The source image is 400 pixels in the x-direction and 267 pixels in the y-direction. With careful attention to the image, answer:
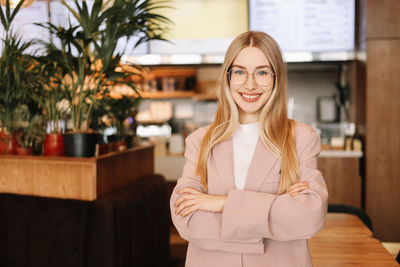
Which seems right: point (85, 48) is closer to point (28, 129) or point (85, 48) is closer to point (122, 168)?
point (28, 129)

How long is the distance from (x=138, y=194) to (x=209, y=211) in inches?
62.3

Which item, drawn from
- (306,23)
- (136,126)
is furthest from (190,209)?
(306,23)

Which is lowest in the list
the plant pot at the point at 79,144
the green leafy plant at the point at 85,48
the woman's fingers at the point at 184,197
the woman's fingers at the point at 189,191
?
the woman's fingers at the point at 184,197

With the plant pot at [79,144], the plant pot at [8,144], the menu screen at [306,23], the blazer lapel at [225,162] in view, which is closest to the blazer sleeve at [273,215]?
the blazer lapel at [225,162]

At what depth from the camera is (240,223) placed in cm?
115

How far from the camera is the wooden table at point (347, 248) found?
1.51 m

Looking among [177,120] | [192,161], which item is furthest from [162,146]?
[192,161]

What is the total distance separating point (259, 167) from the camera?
1.27m

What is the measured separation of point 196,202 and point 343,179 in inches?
137

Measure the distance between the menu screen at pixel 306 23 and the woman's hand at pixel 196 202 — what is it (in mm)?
3588

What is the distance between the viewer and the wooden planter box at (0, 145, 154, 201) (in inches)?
92.5

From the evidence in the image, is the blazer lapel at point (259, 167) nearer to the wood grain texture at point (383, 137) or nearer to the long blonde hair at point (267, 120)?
the long blonde hair at point (267, 120)

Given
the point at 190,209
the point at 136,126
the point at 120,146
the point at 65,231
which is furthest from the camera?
the point at 136,126

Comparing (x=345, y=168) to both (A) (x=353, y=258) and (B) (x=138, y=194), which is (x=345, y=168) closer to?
(B) (x=138, y=194)
